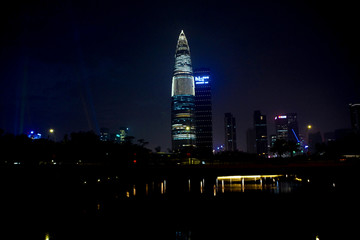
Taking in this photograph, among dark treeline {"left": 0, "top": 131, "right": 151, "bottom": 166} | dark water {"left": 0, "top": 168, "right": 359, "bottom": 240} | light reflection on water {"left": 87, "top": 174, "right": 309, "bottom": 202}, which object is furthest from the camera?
dark treeline {"left": 0, "top": 131, "right": 151, "bottom": 166}

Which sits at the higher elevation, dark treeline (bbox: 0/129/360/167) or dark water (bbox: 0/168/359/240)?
dark treeline (bbox: 0/129/360/167)

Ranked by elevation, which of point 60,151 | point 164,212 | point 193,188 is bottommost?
point 164,212

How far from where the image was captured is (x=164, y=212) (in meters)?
42.0

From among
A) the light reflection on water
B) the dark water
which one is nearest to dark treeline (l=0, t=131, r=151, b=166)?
the light reflection on water

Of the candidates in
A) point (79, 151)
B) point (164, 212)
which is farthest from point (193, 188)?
point (79, 151)

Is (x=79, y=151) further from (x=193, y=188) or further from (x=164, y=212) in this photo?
(x=164, y=212)

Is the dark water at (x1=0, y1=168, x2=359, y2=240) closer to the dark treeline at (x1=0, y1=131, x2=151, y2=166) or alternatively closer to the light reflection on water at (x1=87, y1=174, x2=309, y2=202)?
the light reflection on water at (x1=87, y1=174, x2=309, y2=202)

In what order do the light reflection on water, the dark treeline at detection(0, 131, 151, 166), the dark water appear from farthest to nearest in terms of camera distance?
the dark treeline at detection(0, 131, 151, 166), the light reflection on water, the dark water

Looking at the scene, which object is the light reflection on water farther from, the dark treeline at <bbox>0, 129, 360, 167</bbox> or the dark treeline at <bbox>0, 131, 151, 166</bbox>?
the dark treeline at <bbox>0, 131, 151, 166</bbox>

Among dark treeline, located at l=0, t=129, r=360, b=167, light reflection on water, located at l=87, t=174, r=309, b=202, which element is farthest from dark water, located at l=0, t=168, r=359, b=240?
dark treeline, located at l=0, t=129, r=360, b=167

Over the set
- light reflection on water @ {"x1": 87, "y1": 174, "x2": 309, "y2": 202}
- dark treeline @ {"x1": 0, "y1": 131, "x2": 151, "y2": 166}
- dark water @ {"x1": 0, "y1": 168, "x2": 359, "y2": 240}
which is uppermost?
dark treeline @ {"x1": 0, "y1": 131, "x2": 151, "y2": 166}

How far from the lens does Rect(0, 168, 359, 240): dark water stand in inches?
1251

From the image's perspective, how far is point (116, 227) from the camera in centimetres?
3356

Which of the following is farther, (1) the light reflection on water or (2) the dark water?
(1) the light reflection on water
